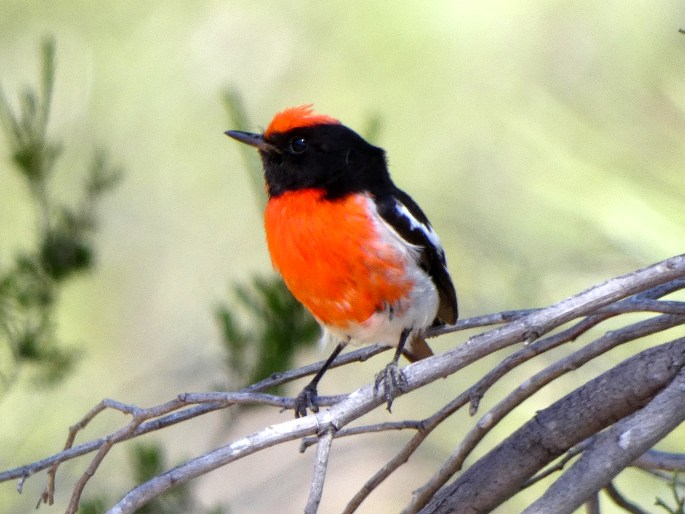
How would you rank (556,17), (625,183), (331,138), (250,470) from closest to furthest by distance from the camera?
(625,183), (331,138), (556,17), (250,470)

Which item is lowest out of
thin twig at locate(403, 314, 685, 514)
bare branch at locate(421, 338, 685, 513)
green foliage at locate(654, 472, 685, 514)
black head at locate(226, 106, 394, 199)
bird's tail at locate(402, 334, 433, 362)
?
green foliage at locate(654, 472, 685, 514)

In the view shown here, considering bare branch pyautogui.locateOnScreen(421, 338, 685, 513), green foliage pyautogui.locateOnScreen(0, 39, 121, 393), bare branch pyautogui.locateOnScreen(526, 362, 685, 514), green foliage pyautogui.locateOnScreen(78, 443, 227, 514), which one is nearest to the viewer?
bare branch pyautogui.locateOnScreen(526, 362, 685, 514)

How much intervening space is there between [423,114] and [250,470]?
6.64ft

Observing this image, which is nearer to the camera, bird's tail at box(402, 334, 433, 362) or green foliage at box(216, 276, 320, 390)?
green foliage at box(216, 276, 320, 390)

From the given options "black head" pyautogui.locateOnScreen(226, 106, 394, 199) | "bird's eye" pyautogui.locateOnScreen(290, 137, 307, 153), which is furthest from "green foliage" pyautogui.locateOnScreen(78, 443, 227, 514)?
"bird's eye" pyautogui.locateOnScreen(290, 137, 307, 153)

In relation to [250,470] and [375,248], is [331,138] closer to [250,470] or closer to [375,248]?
[375,248]

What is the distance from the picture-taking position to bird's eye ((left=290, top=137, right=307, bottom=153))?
294cm

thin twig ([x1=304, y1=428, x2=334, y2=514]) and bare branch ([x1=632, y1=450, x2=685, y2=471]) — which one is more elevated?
thin twig ([x1=304, y1=428, x2=334, y2=514])

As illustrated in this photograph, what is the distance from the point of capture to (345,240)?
2.64 meters

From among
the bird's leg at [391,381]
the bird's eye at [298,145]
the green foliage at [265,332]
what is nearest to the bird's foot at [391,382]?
the bird's leg at [391,381]

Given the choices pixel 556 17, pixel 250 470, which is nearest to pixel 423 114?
pixel 556 17

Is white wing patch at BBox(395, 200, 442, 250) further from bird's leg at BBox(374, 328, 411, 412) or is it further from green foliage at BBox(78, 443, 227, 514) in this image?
green foliage at BBox(78, 443, 227, 514)

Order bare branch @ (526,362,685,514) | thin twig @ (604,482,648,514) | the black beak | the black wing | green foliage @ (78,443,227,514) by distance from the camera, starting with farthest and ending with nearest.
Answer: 1. the black beak
2. the black wing
3. green foliage @ (78,443,227,514)
4. thin twig @ (604,482,648,514)
5. bare branch @ (526,362,685,514)

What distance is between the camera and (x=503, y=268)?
3.03 metres
